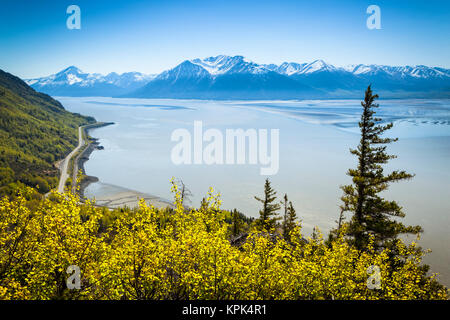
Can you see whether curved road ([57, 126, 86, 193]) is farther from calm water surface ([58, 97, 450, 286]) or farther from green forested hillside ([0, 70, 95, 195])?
calm water surface ([58, 97, 450, 286])

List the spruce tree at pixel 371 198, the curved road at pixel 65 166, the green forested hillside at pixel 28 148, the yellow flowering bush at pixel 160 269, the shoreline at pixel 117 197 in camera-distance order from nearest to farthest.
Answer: the yellow flowering bush at pixel 160 269, the spruce tree at pixel 371 198, the shoreline at pixel 117 197, the curved road at pixel 65 166, the green forested hillside at pixel 28 148

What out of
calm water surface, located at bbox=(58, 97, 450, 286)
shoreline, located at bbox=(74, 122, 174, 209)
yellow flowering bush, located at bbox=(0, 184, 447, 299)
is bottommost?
shoreline, located at bbox=(74, 122, 174, 209)

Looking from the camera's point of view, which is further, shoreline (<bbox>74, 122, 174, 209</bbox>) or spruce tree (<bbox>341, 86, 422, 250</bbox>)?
shoreline (<bbox>74, 122, 174, 209</bbox>)

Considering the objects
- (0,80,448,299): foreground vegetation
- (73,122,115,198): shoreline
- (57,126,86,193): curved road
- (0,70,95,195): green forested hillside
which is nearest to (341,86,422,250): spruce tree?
(0,80,448,299): foreground vegetation

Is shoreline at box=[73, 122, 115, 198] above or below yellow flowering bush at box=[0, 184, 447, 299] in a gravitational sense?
below

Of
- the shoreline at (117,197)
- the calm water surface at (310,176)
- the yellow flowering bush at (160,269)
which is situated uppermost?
the yellow flowering bush at (160,269)

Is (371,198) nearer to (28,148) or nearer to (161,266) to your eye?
(161,266)

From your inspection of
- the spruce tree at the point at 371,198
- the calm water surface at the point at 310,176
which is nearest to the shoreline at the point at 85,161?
the calm water surface at the point at 310,176

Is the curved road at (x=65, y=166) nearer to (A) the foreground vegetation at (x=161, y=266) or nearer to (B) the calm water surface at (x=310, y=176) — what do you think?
(B) the calm water surface at (x=310, y=176)

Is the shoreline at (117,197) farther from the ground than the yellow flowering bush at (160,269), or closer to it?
closer to it

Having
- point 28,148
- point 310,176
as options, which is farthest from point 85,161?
point 310,176
